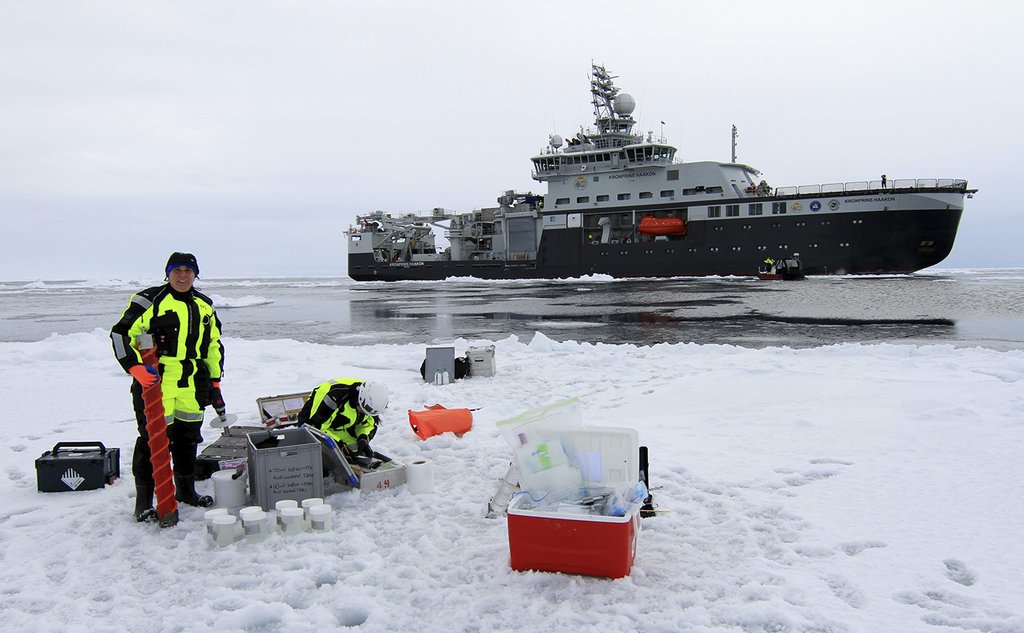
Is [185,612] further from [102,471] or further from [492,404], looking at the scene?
[492,404]

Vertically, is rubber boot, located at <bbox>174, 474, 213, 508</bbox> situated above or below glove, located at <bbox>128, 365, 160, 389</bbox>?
below

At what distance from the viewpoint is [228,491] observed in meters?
3.82

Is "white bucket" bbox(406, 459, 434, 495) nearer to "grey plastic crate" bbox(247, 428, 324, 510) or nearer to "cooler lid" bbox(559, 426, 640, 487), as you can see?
"grey plastic crate" bbox(247, 428, 324, 510)

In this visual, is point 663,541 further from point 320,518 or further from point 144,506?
point 144,506

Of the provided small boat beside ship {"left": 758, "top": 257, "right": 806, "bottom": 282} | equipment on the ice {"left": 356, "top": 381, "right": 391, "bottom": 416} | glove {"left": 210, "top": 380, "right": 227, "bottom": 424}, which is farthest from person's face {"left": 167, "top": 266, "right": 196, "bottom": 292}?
small boat beside ship {"left": 758, "top": 257, "right": 806, "bottom": 282}

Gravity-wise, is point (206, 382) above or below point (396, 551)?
above

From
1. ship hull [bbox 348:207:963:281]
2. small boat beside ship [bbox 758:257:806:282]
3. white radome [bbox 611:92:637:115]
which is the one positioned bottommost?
small boat beside ship [bbox 758:257:806:282]

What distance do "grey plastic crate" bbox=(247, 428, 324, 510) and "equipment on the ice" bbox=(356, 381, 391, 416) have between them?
52 cm

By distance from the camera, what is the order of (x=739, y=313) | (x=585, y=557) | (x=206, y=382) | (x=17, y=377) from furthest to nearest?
(x=739, y=313) < (x=17, y=377) < (x=206, y=382) < (x=585, y=557)

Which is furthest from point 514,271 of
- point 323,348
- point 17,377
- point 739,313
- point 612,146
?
point 17,377

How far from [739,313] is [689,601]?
53.2ft

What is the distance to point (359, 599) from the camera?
2793 millimetres

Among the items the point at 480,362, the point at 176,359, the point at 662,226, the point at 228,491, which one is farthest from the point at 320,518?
the point at 662,226

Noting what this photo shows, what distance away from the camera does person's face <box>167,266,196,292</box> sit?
148 inches
